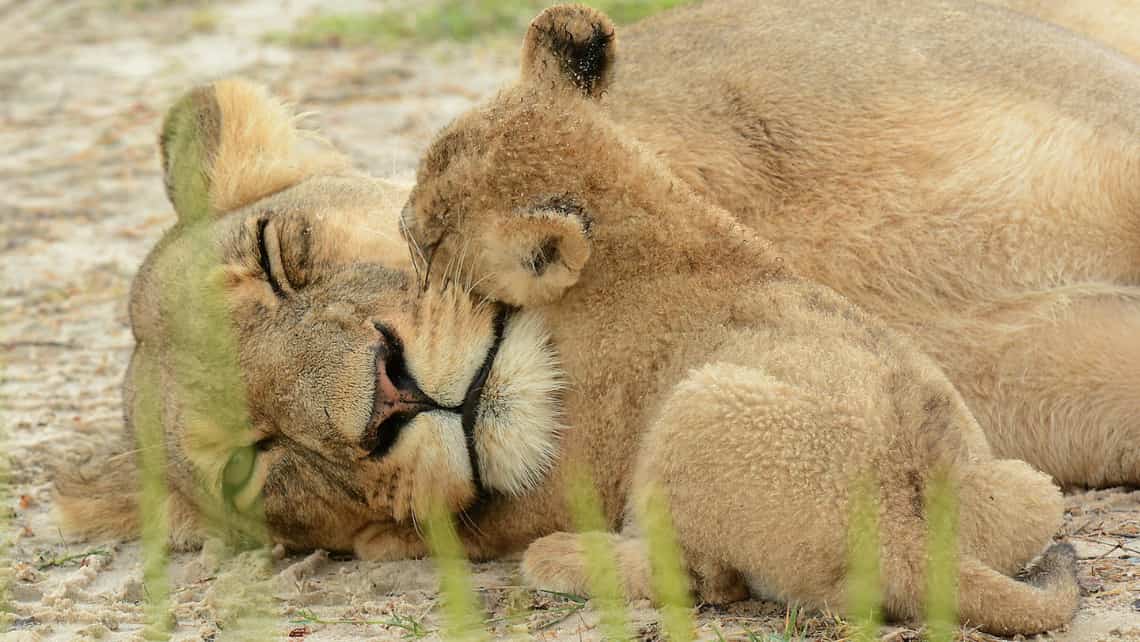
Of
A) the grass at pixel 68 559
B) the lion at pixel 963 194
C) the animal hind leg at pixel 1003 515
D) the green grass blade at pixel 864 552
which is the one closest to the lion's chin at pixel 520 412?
the lion at pixel 963 194

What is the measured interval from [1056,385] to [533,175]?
128cm

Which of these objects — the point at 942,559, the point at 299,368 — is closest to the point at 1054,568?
the point at 942,559

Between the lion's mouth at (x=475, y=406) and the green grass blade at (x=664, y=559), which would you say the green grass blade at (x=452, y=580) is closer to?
the lion's mouth at (x=475, y=406)

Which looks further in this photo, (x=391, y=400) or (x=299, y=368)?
(x=299, y=368)

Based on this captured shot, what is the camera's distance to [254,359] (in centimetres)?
348

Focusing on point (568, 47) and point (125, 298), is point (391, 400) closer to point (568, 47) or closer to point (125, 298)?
point (568, 47)

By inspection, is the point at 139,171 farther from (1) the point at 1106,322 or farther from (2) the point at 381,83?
(1) the point at 1106,322

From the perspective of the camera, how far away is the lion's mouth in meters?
3.26

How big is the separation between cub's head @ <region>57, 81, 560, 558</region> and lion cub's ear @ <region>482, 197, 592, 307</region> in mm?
76

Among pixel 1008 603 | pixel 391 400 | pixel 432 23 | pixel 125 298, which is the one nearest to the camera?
pixel 1008 603

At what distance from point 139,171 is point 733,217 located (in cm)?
473

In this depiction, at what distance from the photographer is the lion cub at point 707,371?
2.81m

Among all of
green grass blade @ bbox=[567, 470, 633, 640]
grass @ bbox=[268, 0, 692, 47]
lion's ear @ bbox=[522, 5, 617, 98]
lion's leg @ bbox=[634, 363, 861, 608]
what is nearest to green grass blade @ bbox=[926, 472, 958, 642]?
lion's leg @ bbox=[634, 363, 861, 608]

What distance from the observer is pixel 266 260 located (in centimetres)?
371
